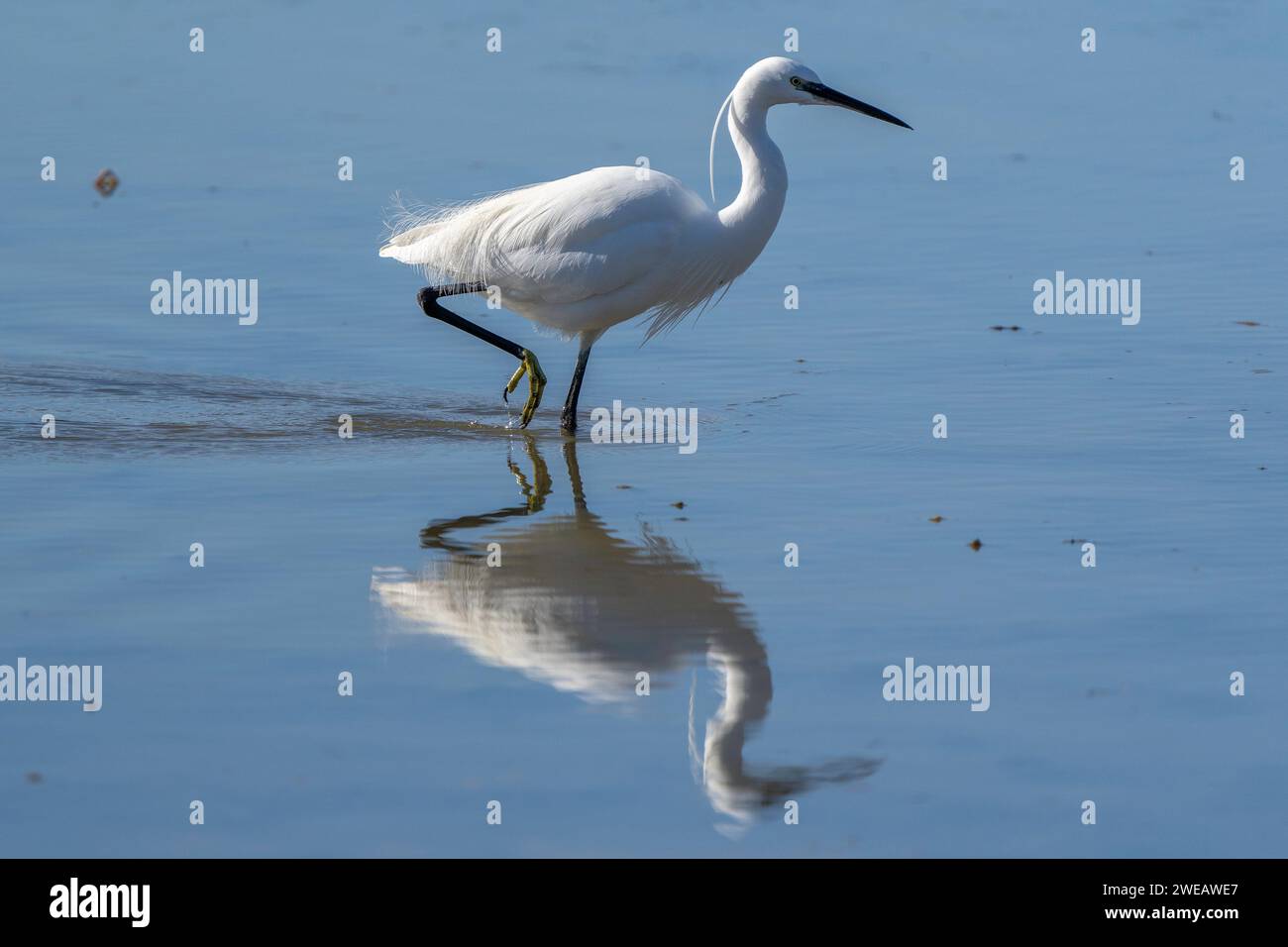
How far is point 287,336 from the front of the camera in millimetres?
11344

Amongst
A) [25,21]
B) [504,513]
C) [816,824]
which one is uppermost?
[25,21]

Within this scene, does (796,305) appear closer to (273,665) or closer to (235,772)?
(273,665)

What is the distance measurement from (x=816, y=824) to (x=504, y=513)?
342 cm

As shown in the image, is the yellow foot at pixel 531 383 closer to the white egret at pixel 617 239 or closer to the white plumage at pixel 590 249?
the white egret at pixel 617 239

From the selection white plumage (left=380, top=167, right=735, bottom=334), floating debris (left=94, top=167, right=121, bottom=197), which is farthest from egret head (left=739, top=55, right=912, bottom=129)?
floating debris (left=94, top=167, right=121, bottom=197)

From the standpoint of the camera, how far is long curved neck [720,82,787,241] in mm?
9633

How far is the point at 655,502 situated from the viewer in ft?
27.6

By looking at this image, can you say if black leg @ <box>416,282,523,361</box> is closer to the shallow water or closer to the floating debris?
the shallow water

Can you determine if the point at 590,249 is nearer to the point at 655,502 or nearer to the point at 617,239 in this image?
the point at 617,239

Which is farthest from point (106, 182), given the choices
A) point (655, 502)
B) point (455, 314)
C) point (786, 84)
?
point (655, 502)

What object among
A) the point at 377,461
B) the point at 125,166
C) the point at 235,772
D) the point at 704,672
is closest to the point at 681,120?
the point at 125,166

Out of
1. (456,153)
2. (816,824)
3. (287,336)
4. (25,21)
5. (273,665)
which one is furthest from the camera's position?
(25,21)

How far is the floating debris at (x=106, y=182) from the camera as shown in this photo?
1449 centimetres

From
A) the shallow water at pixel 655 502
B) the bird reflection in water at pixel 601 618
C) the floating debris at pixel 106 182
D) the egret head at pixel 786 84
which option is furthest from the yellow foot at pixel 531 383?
the floating debris at pixel 106 182
